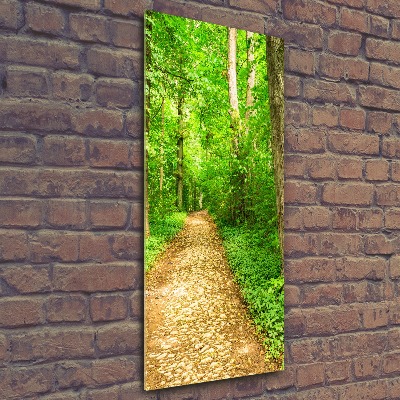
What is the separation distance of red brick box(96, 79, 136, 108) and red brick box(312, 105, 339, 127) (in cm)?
74

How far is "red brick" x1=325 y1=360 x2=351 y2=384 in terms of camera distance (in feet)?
5.63

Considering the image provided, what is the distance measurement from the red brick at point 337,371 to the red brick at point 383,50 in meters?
1.31

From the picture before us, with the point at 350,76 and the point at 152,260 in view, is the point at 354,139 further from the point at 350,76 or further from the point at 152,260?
the point at 152,260

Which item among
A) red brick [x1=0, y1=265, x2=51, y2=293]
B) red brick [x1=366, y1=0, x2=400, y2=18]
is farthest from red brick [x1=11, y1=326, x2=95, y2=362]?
red brick [x1=366, y1=0, x2=400, y2=18]

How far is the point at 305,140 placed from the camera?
5.58 feet

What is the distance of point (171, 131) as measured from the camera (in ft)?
5.00

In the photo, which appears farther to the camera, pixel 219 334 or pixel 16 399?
pixel 219 334

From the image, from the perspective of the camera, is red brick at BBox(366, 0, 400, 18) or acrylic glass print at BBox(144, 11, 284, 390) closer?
acrylic glass print at BBox(144, 11, 284, 390)

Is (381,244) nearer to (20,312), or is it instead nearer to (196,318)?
(196,318)

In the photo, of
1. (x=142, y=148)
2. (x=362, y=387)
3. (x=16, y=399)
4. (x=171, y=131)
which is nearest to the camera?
(x=16, y=399)

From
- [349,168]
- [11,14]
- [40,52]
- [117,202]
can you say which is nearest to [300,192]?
[349,168]

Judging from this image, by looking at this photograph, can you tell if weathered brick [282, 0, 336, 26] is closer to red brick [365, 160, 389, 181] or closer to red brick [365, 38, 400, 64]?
red brick [365, 38, 400, 64]

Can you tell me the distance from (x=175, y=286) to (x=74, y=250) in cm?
39

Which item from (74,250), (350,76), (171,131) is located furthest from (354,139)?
(74,250)
